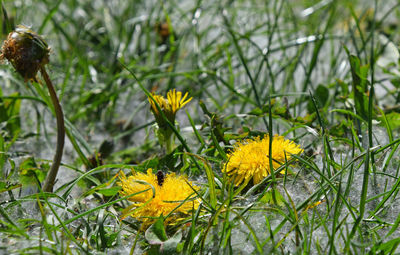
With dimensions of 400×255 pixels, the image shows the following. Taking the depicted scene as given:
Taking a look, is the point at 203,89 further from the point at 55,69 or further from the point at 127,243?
the point at 127,243

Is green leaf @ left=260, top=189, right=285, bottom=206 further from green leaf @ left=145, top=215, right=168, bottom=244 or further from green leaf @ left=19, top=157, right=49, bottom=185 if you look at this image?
green leaf @ left=19, top=157, right=49, bottom=185

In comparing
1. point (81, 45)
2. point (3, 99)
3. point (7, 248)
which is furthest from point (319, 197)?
point (81, 45)

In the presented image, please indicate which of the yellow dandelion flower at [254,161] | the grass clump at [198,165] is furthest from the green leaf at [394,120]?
the yellow dandelion flower at [254,161]

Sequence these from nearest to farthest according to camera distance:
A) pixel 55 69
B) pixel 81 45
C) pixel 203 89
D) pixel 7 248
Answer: pixel 7 248 < pixel 203 89 < pixel 55 69 < pixel 81 45

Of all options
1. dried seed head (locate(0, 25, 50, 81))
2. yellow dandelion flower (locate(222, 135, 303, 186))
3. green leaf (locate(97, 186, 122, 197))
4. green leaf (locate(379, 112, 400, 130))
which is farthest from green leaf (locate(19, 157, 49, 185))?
green leaf (locate(379, 112, 400, 130))

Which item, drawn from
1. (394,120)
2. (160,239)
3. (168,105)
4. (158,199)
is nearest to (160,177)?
(158,199)

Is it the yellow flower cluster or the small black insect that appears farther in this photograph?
the yellow flower cluster

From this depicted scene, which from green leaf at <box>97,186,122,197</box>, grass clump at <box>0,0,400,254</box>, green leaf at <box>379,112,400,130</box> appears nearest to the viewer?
grass clump at <box>0,0,400,254</box>

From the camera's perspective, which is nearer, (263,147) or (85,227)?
(85,227)
